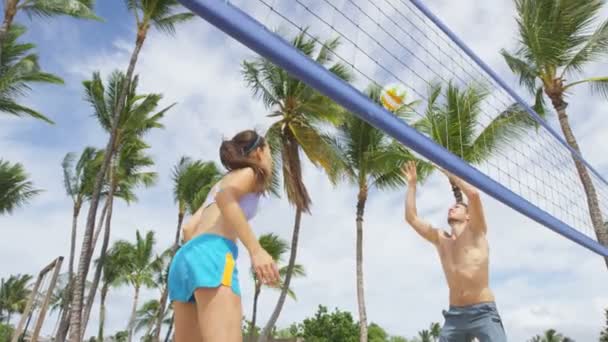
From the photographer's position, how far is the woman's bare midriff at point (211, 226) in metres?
2.17

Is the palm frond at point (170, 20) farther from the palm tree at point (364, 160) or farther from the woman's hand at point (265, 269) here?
the woman's hand at point (265, 269)

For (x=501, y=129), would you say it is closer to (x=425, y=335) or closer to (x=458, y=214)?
(x=458, y=214)

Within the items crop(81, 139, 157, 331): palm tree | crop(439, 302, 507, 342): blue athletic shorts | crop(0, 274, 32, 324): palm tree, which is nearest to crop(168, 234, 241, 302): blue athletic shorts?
crop(439, 302, 507, 342): blue athletic shorts

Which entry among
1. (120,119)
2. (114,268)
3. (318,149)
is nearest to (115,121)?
(120,119)

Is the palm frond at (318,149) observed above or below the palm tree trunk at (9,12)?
below

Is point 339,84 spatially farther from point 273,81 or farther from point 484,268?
point 273,81

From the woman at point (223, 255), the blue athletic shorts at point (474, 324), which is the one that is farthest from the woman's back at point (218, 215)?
the blue athletic shorts at point (474, 324)

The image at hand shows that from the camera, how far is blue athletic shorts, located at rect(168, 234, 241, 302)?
2.04 meters

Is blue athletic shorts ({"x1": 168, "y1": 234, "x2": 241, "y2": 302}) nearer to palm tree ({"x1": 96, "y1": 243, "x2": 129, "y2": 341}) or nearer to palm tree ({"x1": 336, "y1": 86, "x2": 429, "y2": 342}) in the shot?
palm tree ({"x1": 336, "y1": 86, "x2": 429, "y2": 342})

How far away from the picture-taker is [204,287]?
6.63ft

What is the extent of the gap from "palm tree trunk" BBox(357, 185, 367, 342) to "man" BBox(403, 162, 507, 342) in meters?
10.9

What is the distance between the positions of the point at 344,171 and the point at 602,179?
8.46m

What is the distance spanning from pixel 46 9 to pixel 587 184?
44.0 feet

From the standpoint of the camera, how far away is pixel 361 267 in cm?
1539
